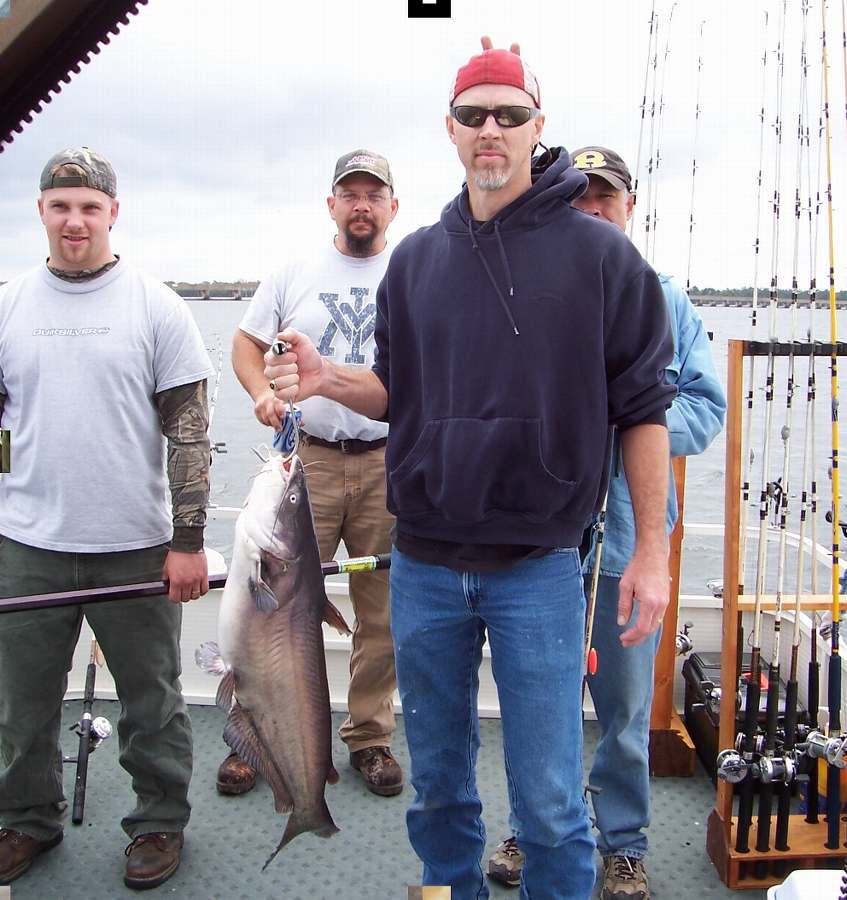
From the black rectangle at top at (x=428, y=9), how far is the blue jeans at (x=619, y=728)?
1.63 m

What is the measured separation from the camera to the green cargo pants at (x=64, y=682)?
296 cm

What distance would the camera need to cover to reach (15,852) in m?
3.09

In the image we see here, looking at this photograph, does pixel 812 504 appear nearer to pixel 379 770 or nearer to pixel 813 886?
pixel 813 886

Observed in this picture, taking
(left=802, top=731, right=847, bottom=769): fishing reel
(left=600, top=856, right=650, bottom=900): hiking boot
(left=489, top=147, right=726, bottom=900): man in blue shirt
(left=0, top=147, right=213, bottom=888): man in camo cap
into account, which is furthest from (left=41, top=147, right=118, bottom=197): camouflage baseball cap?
(left=802, top=731, right=847, bottom=769): fishing reel

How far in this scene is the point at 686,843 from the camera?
3326mm

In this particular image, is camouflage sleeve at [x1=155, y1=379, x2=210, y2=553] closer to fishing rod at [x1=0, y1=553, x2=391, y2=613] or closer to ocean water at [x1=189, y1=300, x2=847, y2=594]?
fishing rod at [x1=0, y1=553, x2=391, y2=613]

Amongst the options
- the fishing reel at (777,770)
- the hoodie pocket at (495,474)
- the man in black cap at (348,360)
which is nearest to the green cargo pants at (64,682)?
the man in black cap at (348,360)

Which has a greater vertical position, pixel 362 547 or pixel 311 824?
pixel 362 547

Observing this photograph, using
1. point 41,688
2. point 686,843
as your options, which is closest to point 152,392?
point 41,688

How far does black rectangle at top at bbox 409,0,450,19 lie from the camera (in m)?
1.69

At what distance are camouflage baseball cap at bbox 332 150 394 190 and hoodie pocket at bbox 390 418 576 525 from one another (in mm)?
1759

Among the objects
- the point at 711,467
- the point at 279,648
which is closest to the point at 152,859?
the point at 279,648

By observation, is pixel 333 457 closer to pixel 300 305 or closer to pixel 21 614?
pixel 300 305

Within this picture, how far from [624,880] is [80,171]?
9.02 ft
